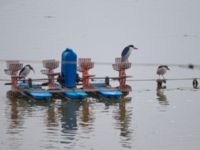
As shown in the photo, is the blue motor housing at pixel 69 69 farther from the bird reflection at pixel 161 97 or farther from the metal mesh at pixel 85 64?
the bird reflection at pixel 161 97

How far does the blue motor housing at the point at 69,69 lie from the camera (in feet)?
98.3

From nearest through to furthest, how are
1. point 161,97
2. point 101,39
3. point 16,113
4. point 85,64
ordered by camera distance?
point 16,113 < point 85,64 < point 161,97 < point 101,39

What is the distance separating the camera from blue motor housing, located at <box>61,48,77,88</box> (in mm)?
29953

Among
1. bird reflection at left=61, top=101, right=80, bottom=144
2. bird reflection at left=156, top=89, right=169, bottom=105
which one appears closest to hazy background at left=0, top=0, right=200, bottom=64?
bird reflection at left=156, top=89, right=169, bottom=105

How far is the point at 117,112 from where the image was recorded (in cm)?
2647

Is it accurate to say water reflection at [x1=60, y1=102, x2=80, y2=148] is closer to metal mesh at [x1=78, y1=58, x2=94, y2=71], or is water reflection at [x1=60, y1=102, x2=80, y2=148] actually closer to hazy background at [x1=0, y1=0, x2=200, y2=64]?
metal mesh at [x1=78, y1=58, x2=94, y2=71]

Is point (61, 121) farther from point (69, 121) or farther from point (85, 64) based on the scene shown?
point (85, 64)

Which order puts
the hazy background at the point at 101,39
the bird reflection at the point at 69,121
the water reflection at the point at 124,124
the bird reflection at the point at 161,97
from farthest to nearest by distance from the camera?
the hazy background at the point at 101,39 < the bird reflection at the point at 161,97 < the bird reflection at the point at 69,121 < the water reflection at the point at 124,124

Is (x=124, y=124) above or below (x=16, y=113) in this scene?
below

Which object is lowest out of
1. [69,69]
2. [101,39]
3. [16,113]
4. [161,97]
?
[16,113]

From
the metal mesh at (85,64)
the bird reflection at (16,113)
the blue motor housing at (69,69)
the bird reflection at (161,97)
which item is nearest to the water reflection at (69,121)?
the bird reflection at (16,113)

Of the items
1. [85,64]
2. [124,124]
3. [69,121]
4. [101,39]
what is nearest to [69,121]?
[69,121]

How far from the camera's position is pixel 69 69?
1180 inches

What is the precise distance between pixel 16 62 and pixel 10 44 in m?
47.5
